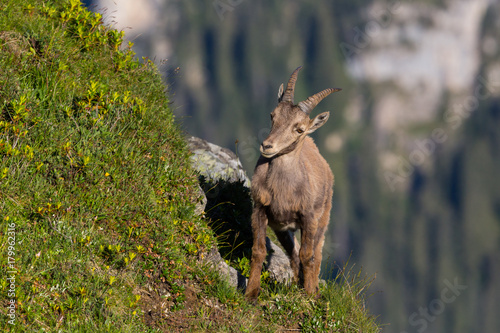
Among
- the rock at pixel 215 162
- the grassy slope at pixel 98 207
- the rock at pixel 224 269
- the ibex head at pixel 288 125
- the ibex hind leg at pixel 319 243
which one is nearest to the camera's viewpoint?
the grassy slope at pixel 98 207

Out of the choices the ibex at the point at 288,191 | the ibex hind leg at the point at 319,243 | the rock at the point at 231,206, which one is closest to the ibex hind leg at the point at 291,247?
A: the rock at the point at 231,206

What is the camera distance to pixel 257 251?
363 inches

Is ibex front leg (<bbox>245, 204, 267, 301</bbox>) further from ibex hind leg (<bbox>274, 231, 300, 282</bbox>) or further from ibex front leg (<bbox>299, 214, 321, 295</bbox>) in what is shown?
ibex hind leg (<bbox>274, 231, 300, 282</bbox>)

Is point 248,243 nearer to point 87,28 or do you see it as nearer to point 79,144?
point 79,144

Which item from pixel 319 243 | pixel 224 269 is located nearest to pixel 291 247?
pixel 319 243

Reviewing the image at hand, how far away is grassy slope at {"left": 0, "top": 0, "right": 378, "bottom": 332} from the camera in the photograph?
7035mm

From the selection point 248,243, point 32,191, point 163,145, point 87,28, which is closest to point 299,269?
point 248,243

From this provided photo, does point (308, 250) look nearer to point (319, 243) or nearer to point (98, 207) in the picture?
point (319, 243)

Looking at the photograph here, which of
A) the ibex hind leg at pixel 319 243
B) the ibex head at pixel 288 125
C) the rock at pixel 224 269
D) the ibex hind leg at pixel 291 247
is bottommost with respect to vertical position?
the rock at pixel 224 269

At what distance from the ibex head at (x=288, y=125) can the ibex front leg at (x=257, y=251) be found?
1.20 m

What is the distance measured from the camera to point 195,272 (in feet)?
28.7

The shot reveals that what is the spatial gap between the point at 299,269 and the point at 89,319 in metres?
4.84

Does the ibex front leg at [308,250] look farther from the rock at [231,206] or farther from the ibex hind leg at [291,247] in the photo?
the ibex hind leg at [291,247]

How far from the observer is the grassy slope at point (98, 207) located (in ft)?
23.1
